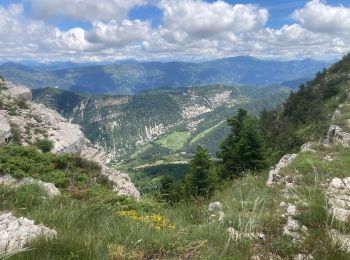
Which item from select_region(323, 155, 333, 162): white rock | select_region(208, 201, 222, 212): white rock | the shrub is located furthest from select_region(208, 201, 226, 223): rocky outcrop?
the shrub

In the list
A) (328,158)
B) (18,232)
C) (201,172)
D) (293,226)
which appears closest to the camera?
(18,232)

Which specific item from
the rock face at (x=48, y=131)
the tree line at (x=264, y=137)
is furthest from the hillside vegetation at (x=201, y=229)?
the rock face at (x=48, y=131)

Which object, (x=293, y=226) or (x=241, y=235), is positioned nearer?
(x=241, y=235)

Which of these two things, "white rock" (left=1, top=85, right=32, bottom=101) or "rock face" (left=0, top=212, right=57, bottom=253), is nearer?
"rock face" (left=0, top=212, right=57, bottom=253)

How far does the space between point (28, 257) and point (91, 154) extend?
3593cm

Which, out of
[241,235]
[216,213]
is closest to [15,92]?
[216,213]

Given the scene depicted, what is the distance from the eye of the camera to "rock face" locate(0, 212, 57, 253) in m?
3.95

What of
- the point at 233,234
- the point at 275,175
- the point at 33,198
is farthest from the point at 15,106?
the point at 233,234

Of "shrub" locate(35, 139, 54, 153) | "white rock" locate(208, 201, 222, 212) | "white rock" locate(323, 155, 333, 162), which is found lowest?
"shrub" locate(35, 139, 54, 153)

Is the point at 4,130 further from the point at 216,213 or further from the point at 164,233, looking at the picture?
the point at 164,233

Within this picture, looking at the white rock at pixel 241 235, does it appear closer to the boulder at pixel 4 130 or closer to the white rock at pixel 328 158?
the white rock at pixel 328 158

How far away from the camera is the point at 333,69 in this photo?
105000 mm

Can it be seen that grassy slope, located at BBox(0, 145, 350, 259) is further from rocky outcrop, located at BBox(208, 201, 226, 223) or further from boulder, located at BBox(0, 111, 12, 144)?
boulder, located at BBox(0, 111, 12, 144)

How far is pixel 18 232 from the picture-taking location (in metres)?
4.44
